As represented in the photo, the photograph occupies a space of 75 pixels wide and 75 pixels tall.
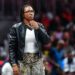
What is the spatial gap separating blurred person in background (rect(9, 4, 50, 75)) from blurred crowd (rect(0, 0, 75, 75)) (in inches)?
126

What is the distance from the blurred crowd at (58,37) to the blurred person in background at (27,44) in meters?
3.20

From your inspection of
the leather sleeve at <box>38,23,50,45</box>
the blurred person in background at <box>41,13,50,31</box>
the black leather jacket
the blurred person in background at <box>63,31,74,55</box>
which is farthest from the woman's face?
the blurred person in background at <box>41,13,50,31</box>

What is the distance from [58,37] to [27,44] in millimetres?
7307

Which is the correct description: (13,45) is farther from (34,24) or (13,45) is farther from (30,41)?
(34,24)

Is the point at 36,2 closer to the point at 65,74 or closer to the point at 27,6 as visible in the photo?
the point at 65,74

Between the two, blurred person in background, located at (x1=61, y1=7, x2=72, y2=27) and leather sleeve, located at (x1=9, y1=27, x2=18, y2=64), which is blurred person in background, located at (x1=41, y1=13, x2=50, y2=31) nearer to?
blurred person in background, located at (x1=61, y1=7, x2=72, y2=27)

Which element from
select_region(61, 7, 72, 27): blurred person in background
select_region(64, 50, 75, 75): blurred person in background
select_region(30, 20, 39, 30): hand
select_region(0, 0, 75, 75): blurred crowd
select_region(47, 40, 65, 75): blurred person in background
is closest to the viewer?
select_region(30, 20, 39, 30): hand

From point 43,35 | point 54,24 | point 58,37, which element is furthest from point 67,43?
point 43,35

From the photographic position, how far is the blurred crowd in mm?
13062

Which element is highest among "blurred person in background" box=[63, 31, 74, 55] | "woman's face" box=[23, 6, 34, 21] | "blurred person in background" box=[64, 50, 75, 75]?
"woman's face" box=[23, 6, 34, 21]

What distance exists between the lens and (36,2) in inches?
667

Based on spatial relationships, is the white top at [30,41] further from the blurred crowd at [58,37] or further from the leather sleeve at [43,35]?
the blurred crowd at [58,37]

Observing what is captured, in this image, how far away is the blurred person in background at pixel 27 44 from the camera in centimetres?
851

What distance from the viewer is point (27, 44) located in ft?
27.9
